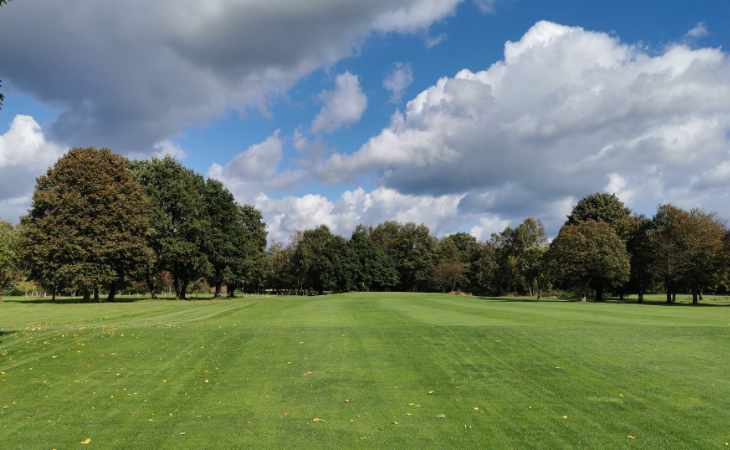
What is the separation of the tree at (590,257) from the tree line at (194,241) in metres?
0.14

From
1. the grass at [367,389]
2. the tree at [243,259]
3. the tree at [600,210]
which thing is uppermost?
the tree at [600,210]

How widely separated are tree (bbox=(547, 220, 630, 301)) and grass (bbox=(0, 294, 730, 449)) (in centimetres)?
4607

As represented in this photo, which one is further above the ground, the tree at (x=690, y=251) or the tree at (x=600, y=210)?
the tree at (x=600, y=210)

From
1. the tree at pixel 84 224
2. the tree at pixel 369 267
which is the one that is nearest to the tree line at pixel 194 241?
the tree at pixel 84 224

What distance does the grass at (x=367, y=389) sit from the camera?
914 cm

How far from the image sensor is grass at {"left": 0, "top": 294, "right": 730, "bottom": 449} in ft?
30.0

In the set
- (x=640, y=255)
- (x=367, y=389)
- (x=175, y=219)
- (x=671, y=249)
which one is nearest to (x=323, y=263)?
(x=175, y=219)

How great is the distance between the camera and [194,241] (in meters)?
65.9

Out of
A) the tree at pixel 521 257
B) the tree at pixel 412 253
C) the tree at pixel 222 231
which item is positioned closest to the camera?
the tree at pixel 222 231

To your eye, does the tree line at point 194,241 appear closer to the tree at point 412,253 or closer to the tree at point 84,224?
the tree at point 84,224

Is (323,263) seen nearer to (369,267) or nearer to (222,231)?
(369,267)

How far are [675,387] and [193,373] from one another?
1277 cm

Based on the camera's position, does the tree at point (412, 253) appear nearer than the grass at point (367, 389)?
No

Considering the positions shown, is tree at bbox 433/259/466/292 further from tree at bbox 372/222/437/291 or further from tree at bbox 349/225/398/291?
tree at bbox 349/225/398/291
